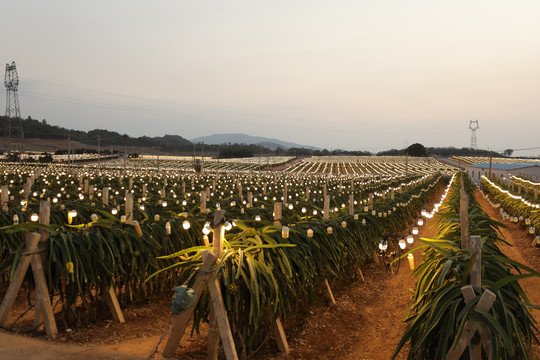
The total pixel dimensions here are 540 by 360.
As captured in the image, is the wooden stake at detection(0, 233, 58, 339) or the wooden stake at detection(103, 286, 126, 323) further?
the wooden stake at detection(103, 286, 126, 323)

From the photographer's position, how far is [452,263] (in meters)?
4.88

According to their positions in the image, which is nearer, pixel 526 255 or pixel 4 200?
pixel 4 200

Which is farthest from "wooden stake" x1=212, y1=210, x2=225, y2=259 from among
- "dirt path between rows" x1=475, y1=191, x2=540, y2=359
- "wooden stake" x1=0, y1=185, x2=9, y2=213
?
"wooden stake" x1=0, y1=185, x2=9, y2=213

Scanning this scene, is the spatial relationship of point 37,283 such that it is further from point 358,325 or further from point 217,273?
point 358,325

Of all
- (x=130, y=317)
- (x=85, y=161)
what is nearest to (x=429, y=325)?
(x=130, y=317)

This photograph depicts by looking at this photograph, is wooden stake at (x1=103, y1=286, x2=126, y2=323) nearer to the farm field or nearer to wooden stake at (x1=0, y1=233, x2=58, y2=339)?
the farm field

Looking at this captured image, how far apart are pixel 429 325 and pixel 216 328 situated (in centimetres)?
262

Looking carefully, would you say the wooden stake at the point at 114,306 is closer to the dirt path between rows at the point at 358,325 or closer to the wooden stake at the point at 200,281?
the wooden stake at the point at 200,281

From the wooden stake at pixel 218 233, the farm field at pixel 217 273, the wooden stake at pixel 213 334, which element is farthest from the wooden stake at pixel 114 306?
the wooden stake at pixel 218 233

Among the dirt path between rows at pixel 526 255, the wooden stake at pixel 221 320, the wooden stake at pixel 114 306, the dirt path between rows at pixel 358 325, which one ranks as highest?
the wooden stake at pixel 221 320

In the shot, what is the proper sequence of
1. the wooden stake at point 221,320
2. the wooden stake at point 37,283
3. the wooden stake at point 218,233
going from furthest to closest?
the wooden stake at point 37,283
the wooden stake at point 218,233
the wooden stake at point 221,320

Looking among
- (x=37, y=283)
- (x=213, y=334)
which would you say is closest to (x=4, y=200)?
(x=37, y=283)

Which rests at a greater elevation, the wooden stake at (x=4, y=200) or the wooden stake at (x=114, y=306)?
the wooden stake at (x=4, y=200)

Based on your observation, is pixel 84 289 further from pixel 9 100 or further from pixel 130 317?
pixel 9 100
